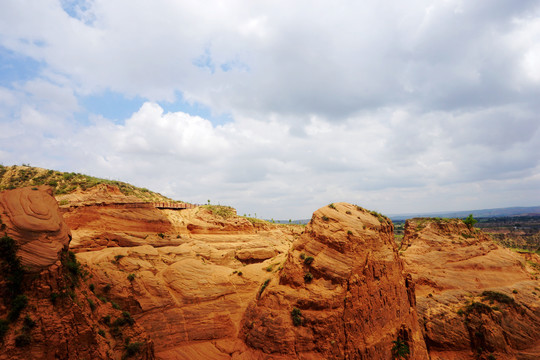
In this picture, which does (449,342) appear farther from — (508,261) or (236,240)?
(236,240)

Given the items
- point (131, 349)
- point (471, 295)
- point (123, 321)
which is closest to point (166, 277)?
point (123, 321)

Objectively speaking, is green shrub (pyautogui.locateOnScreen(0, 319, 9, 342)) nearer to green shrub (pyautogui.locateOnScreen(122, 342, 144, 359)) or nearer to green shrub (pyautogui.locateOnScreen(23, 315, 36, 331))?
green shrub (pyautogui.locateOnScreen(23, 315, 36, 331))

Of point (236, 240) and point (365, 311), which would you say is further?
point (236, 240)

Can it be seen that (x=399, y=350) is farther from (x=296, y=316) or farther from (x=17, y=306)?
(x=17, y=306)

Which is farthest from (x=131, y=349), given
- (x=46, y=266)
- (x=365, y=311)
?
(x=365, y=311)

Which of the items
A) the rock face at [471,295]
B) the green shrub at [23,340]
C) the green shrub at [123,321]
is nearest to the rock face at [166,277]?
the green shrub at [123,321]

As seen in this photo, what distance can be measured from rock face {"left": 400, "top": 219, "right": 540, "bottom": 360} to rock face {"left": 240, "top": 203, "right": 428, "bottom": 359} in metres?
8.89

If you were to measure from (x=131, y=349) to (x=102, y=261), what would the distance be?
24.5ft

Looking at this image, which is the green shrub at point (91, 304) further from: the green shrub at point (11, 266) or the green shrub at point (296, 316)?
the green shrub at point (296, 316)

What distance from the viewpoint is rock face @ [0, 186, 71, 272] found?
12.2m

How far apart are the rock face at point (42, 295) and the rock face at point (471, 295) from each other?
103 feet

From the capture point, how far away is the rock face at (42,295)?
37.1 feet

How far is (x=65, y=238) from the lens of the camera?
14.3 meters

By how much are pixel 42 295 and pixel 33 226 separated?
10.5ft
